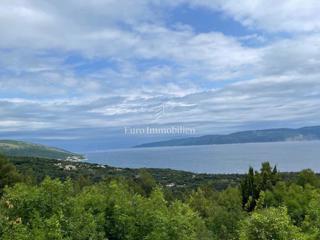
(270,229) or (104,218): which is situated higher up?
(270,229)

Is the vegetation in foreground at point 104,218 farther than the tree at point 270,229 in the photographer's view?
Yes

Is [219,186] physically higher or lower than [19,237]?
lower

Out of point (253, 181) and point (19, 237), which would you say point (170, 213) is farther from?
point (253, 181)

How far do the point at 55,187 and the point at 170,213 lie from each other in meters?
7.67

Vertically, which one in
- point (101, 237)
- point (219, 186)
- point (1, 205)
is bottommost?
point (219, 186)

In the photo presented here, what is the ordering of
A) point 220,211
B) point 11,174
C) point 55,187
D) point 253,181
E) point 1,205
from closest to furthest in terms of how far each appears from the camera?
1. point 1,205
2. point 55,187
3. point 220,211
4. point 11,174
5. point 253,181

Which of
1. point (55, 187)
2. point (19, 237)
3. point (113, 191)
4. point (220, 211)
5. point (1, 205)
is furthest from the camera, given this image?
point (220, 211)

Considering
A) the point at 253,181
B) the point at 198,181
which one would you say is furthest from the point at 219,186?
the point at 253,181

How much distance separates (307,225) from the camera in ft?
106

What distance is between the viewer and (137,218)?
27.9 meters

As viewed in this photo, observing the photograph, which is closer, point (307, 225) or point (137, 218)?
point (137, 218)

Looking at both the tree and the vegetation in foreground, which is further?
the vegetation in foreground

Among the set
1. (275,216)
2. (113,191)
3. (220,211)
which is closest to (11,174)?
(220,211)

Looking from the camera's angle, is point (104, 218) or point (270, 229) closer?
point (270, 229)
